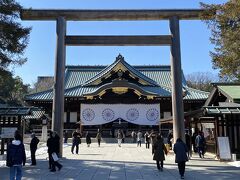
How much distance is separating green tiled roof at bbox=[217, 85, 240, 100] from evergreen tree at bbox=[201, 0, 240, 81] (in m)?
3.34

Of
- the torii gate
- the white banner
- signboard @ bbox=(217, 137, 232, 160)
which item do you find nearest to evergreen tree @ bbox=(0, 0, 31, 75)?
the torii gate

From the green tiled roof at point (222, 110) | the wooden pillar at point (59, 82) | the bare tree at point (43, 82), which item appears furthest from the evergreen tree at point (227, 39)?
the bare tree at point (43, 82)

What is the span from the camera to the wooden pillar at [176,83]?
1494cm

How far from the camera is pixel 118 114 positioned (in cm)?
3125

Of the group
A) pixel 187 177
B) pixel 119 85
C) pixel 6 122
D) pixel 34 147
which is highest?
pixel 119 85

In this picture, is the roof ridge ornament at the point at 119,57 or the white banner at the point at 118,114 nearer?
the white banner at the point at 118,114

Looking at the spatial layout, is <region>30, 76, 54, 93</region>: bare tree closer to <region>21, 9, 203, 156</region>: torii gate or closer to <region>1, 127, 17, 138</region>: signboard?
<region>21, 9, 203, 156</region>: torii gate

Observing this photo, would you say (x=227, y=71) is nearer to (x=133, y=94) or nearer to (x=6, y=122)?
(x=6, y=122)

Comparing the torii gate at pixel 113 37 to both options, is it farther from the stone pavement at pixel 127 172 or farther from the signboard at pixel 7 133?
the stone pavement at pixel 127 172

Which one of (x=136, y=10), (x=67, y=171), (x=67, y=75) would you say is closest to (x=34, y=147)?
(x=67, y=171)

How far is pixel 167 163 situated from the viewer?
14.4m

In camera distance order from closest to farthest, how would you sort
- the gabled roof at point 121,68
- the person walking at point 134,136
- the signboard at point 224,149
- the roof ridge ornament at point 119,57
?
the signboard at point 224,149 < the person walking at point 134,136 < the gabled roof at point 121,68 < the roof ridge ornament at point 119,57

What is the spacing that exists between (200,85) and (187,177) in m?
57.1

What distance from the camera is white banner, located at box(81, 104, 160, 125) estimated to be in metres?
31.2
